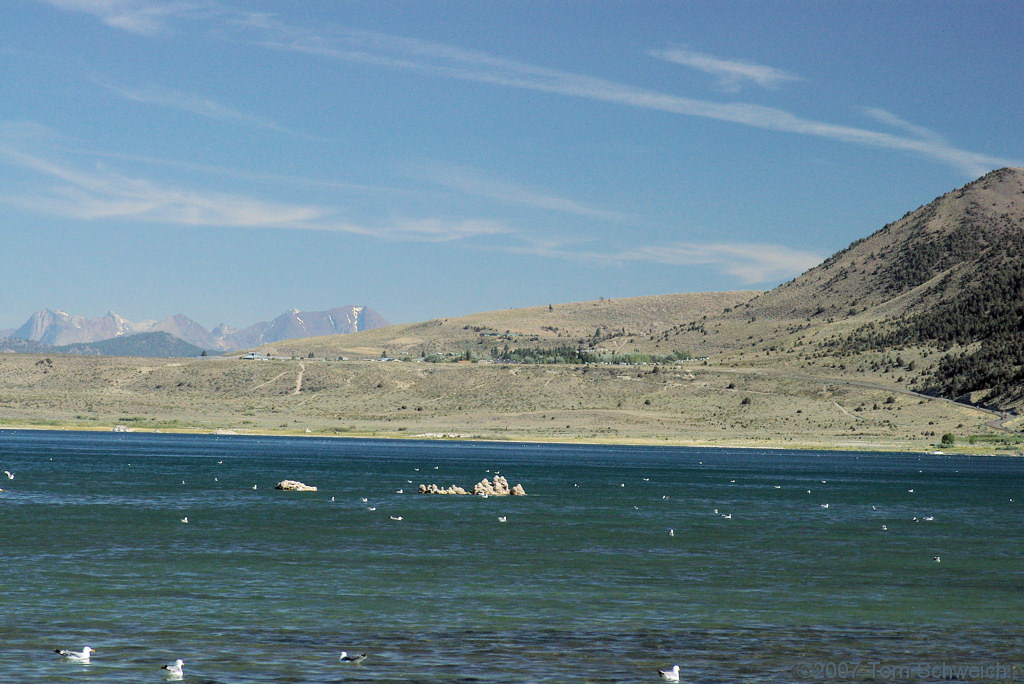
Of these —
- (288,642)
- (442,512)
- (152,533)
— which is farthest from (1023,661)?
(442,512)

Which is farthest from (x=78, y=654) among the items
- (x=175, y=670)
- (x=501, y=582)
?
(x=501, y=582)

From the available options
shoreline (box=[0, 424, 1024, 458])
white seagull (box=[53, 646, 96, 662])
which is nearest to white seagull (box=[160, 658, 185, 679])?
white seagull (box=[53, 646, 96, 662])

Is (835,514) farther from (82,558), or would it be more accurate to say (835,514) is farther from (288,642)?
(288,642)

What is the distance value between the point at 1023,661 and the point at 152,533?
3440 centimetres

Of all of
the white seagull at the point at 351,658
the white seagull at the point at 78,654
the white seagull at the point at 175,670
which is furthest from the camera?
the white seagull at the point at 351,658

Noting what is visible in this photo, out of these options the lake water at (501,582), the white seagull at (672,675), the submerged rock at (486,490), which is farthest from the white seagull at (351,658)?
the submerged rock at (486,490)

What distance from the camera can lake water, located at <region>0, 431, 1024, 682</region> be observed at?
84.4 ft

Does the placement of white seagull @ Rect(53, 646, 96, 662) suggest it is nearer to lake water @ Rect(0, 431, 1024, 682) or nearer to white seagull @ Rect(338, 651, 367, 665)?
lake water @ Rect(0, 431, 1024, 682)

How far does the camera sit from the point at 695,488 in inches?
3366

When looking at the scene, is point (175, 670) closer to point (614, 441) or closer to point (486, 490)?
point (486, 490)

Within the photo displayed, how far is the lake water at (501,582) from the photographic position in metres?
25.7

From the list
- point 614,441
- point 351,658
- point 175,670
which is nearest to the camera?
point 175,670

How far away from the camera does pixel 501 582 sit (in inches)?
1475

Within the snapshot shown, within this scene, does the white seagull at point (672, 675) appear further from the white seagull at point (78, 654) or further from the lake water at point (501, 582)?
the white seagull at point (78, 654)
